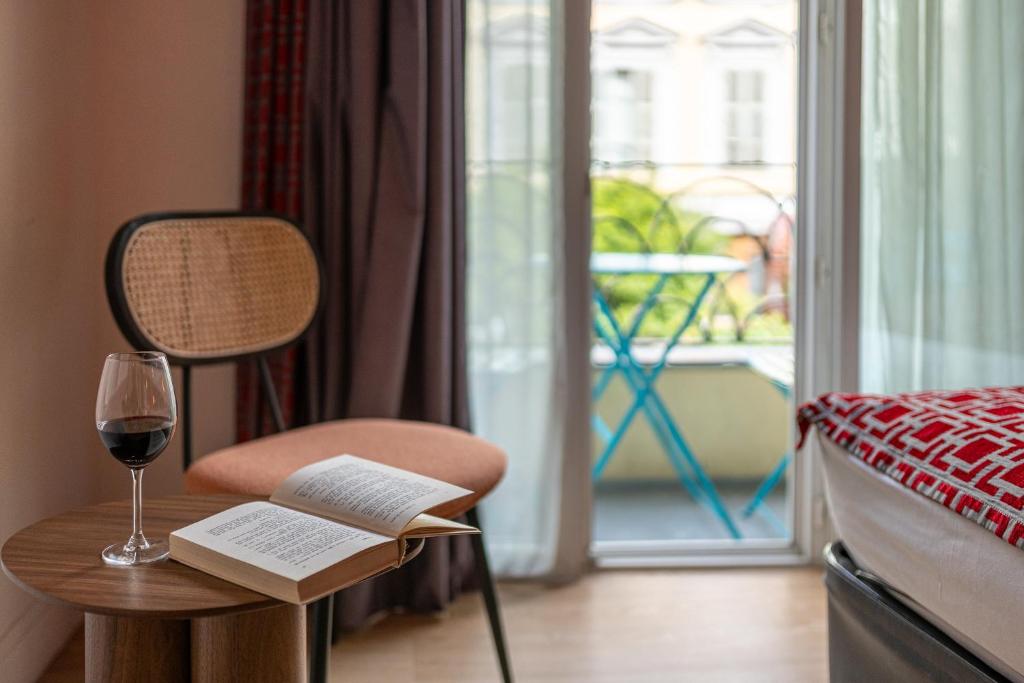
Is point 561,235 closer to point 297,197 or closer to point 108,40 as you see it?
point 297,197

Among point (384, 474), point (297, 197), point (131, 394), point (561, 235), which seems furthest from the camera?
point (561, 235)

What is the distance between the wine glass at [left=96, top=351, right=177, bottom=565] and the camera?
1.25 m

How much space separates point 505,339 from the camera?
9.05 feet

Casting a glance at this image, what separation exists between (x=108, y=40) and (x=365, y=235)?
784mm

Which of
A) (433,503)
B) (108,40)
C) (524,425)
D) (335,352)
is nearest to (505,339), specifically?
(524,425)

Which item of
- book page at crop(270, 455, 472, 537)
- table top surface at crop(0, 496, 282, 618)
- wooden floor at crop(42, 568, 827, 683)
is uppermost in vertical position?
book page at crop(270, 455, 472, 537)

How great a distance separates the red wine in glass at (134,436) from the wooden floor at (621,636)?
1.17 metres

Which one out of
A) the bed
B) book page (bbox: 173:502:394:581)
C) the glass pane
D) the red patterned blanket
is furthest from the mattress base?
the glass pane

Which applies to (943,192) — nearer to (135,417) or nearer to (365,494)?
(365,494)

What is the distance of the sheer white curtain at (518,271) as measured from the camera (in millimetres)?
2676

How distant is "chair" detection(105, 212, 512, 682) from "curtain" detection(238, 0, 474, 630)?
23cm

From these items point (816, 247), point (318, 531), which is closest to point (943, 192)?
point (816, 247)

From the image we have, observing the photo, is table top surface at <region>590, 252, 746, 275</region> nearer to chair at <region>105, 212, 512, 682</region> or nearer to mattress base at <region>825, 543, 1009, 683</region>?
chair at <region>105, 212, 512, 682</region>

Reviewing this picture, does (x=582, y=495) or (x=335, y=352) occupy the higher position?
(x=335, y=352)
